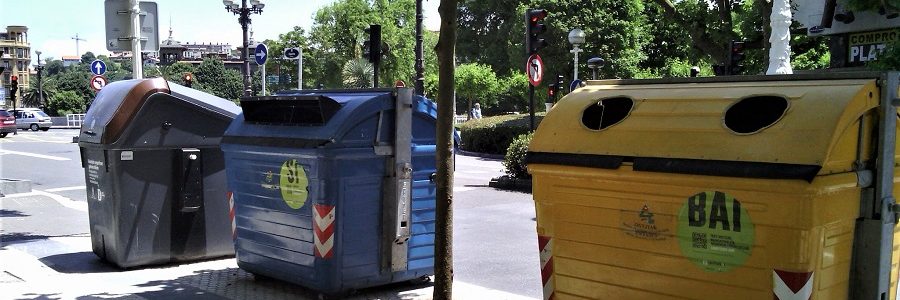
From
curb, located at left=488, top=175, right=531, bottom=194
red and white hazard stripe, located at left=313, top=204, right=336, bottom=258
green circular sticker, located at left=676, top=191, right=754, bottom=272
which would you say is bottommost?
curb, located at left=488, top=175, right=531, bottom=194

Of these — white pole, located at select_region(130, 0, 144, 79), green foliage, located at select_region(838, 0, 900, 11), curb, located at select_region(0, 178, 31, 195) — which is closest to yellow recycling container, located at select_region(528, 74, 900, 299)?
green foliage, located at select_region(838, 0, 900, 11)

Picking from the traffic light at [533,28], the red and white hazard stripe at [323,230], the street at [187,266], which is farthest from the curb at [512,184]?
the red and white hazard stripe at [323,230]

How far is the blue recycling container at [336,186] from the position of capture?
227 inches

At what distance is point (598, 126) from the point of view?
Result: 4.54 metres

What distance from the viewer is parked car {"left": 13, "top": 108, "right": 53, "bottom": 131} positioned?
151 feet

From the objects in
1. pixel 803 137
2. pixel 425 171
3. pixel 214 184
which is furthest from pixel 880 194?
pixel 214 184

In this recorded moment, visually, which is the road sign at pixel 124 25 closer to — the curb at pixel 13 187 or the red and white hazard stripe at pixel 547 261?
the curb at pixel 13 187

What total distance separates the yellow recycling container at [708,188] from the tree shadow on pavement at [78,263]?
16.0 feet

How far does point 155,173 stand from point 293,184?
2.08m

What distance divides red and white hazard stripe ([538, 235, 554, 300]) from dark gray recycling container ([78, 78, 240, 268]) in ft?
13.7

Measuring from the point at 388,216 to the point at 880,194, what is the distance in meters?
3.47

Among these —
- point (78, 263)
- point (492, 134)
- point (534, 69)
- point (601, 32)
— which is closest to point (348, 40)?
point (601, 32)

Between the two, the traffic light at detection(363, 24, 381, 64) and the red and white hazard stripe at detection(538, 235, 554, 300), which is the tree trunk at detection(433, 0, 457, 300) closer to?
the red and white hazard stripe at detection(538, 235, 554, 300)

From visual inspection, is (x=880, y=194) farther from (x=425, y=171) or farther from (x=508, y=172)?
(x=508, y=172)
